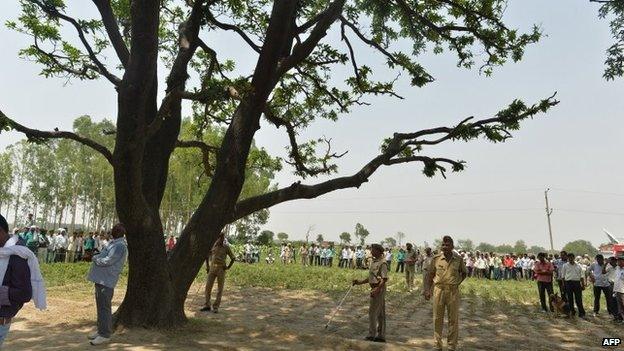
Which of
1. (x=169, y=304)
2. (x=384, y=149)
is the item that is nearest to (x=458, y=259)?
(x=384, y=149)

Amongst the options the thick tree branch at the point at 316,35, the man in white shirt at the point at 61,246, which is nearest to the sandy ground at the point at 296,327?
the thick tree branch at the point at 316,35

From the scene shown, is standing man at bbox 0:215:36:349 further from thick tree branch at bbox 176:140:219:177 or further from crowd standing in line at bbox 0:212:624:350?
thick tree branch at bbox 176:140:219:177

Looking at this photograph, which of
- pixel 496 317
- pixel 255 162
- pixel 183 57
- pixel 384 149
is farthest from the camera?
pixel 255 162

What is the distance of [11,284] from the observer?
157 inches

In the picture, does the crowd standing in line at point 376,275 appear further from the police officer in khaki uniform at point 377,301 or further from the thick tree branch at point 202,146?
the thick tree branch at point 202,146

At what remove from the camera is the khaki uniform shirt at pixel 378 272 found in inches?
342

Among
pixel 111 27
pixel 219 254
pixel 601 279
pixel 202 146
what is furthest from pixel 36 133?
pixel 601 279

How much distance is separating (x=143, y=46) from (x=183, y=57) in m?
2.34

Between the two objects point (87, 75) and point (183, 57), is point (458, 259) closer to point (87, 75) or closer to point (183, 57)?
point (183, 57)

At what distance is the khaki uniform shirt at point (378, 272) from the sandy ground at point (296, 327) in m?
1.09

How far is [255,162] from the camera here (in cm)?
1374

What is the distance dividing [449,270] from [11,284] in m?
6.25

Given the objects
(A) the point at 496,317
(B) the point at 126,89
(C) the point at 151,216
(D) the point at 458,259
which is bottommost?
(A) the point at 496,317

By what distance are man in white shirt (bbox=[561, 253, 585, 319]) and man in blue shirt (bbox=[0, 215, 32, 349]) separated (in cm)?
1315
